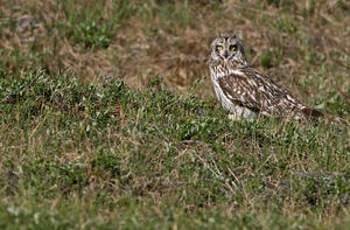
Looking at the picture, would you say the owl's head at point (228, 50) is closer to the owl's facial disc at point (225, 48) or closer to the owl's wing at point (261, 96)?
the owl's facial disc at point (225, 48)

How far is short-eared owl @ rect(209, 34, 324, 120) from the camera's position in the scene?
9312mm

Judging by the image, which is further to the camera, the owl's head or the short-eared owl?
the owl's head

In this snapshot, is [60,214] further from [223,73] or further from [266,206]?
[223,73]

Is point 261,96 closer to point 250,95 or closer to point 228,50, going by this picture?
point 250,95

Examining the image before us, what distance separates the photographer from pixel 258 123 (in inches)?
319

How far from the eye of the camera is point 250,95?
31.2 feet

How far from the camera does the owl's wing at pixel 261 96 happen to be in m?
9.41

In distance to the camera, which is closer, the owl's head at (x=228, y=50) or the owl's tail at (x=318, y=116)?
the owl's tail at (x=318, y=116)

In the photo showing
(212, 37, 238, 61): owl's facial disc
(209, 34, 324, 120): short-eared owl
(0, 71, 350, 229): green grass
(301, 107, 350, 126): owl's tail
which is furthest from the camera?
(212, 37, 238, 61): owl's facial disc

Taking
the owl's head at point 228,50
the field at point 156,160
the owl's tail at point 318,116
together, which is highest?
the owl's head at point 228,50

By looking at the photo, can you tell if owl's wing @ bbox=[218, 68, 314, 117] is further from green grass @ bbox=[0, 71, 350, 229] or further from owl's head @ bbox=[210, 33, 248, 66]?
green grass @ bbox=[0, 71, 350, 229]

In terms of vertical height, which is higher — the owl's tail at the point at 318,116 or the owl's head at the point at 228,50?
the owl's head at the point at 228,50

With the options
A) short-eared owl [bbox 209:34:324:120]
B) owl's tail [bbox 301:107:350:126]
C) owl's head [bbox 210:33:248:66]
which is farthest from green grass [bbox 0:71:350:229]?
owl's head [bbox 210:33:248:66]

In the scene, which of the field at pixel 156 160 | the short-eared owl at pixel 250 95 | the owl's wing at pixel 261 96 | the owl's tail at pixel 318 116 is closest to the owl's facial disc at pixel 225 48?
the short-eared owl at pixel 250 95
